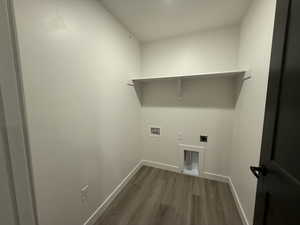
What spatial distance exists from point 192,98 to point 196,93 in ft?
0.35

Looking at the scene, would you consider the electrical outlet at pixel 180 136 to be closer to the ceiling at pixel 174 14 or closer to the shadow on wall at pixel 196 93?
the shadow on wall at pixel 196 93

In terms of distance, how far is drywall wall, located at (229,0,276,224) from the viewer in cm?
113

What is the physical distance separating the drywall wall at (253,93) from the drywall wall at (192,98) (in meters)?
0.33

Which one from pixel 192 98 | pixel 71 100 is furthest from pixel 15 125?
pixel 192 98

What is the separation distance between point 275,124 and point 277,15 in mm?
668

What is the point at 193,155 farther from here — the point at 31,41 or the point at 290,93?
the point at 31,41

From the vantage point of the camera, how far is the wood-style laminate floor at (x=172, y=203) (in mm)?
1525

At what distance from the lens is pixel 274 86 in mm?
775

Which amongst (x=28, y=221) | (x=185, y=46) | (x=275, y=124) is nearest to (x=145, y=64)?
(x=185, y=46)

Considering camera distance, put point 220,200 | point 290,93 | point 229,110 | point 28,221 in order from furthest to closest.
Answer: point 229,110
point 220,200
point 290,93
point 28,221

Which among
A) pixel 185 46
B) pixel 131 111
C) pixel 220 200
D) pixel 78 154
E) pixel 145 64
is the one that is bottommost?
pixel 220 200

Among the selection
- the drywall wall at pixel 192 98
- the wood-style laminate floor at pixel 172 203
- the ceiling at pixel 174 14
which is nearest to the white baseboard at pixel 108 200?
the wood-style laminate floor at pixel 172 203

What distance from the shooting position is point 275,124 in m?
0.74

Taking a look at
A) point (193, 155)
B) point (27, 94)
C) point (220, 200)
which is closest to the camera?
point (27, 94)
